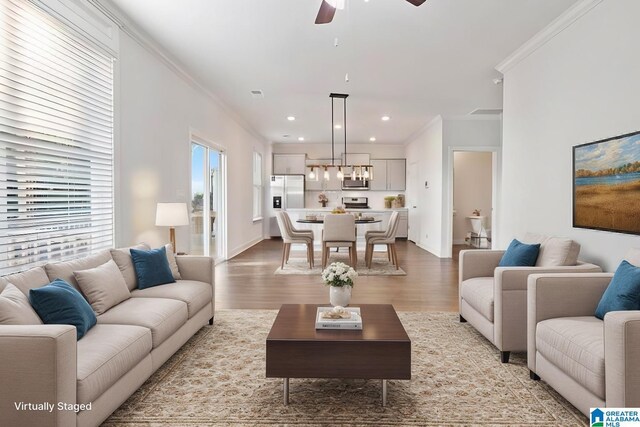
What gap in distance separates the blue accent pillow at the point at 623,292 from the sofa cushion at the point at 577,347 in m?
0.12

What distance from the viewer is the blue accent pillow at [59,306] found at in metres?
2.13

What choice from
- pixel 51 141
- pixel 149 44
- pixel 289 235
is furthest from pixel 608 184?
pixel 289 235

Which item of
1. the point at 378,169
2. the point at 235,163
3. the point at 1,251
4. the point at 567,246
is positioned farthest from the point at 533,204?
the point at 378,169

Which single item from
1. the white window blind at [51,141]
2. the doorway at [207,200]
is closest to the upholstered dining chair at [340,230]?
the doorway at [207,200]

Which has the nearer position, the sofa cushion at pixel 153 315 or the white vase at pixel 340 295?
the sofa cushion at pixel 153 315

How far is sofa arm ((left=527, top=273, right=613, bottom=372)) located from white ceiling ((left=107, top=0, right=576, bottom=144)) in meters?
2.33

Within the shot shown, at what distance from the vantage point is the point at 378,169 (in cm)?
1190

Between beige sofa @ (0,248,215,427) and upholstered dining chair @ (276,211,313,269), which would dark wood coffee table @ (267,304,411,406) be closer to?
beige sofa @ (0,248,215,427)

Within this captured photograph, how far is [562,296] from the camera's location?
2.57 meters

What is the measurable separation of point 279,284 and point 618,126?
409cm

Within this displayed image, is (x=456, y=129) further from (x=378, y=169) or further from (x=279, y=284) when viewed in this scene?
(x=279, y=284)

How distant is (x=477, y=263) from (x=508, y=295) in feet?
3.02

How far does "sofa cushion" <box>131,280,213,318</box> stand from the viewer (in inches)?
124

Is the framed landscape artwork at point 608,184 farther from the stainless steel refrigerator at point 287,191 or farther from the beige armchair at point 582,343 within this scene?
Result: the stainless steel refrigerator at point 287,191
